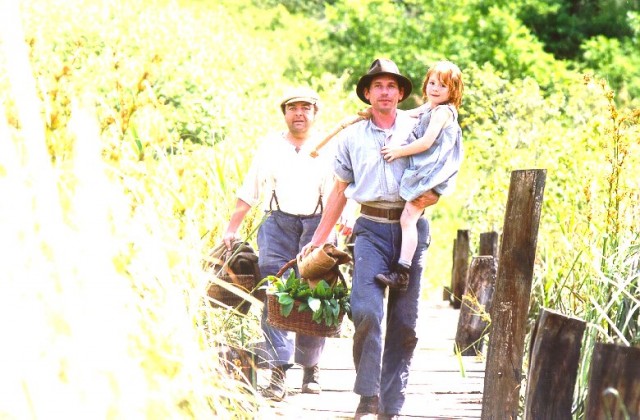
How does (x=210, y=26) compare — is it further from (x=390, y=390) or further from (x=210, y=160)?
(x=390, y=390)

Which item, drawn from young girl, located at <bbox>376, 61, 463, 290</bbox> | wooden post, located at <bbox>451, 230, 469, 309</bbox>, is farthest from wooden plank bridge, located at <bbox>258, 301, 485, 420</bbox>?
wooden post, located at <bbox>451, 230, 469, 309</bbox>

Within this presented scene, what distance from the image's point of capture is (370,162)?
5.28 m

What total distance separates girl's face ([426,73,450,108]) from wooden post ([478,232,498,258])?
4.38 m

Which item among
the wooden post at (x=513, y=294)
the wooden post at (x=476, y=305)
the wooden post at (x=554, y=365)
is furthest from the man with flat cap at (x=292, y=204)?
the wooden post at (x=554, y=365)

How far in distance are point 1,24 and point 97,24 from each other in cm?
1202

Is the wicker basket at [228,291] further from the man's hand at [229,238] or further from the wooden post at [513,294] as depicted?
the wooden post at [513,294]

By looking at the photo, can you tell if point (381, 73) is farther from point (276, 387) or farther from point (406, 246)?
point (276, 387)

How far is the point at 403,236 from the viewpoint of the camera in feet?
17.0

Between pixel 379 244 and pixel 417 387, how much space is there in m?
1.45

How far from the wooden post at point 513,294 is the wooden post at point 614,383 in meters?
1.38

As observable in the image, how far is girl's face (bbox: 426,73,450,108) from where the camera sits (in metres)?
5.33

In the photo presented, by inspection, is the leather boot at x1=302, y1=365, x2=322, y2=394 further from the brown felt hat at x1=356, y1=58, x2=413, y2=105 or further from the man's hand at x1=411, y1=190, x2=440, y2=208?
the brown felt hat at x1=356, y1=58, x2=413, y2=105

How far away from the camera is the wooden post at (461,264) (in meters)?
10.7

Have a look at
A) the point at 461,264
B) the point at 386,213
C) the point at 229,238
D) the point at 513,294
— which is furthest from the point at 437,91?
the point at 461,264
